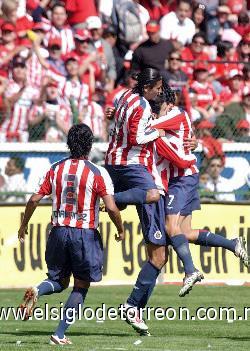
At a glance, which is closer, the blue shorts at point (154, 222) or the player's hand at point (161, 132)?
the blue shorts at point (154, 222)

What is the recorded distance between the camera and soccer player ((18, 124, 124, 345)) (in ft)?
35.0

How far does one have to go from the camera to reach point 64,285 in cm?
1099

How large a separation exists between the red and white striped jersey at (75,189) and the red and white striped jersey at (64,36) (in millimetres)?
10009

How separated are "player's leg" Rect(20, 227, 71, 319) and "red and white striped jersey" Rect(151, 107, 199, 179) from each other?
197 centimetres

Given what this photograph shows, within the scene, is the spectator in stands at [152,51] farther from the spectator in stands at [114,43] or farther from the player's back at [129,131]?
the player's back at [129,131]

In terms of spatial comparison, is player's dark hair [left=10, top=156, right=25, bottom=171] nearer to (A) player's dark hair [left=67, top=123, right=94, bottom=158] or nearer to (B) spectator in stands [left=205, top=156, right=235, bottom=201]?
(B) spectator in stands [left=205, top=156, right=235, bottom=201]

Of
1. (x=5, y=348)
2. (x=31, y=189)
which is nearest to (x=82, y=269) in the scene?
(x=5, y=348)

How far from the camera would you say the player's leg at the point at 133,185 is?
12047 mm

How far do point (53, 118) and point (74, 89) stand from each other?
1.95m

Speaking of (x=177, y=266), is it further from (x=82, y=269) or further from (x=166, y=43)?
(x=82, y=269)

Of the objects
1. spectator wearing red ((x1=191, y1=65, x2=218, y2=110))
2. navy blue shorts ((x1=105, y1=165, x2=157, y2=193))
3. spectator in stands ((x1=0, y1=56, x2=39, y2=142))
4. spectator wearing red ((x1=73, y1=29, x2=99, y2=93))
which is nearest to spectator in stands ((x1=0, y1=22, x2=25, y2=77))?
spectator in stands ((x1=0, y1=56, x2=39, y2=142))

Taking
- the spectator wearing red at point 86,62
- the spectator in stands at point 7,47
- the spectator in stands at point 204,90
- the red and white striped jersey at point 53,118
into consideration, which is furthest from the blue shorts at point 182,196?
the spectator wearing red at point 86,62

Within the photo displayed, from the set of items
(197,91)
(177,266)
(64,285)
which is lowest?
(177,266)

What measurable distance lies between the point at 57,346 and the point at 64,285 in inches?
27.7
